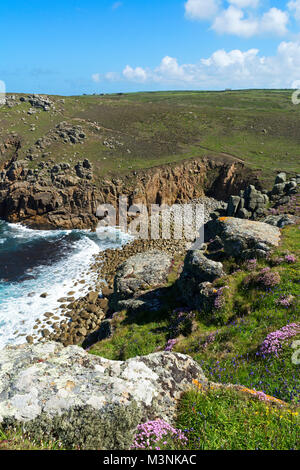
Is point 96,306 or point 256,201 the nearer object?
point 96,306

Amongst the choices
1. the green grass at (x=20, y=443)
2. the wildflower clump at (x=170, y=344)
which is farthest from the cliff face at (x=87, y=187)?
the green grass at (x=20, y=443)

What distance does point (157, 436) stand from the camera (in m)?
5.17

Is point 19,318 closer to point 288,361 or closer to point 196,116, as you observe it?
point 288,361

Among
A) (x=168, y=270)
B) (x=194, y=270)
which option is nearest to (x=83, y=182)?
(x=168, y=270)

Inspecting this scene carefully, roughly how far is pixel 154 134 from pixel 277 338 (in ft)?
259

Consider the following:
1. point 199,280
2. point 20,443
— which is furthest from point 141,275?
point 20,443

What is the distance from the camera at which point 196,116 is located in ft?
301

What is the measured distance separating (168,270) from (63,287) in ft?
60.6

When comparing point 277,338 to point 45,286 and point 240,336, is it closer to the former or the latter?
point 240,336

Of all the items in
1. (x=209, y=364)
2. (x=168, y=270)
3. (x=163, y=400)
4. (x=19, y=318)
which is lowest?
(x=19, y=318)

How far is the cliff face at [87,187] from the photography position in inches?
2197

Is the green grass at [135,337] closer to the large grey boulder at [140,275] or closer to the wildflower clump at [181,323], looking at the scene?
the wildflower clump at [181,323]

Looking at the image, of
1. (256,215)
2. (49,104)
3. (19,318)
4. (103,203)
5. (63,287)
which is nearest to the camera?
(19,318)
